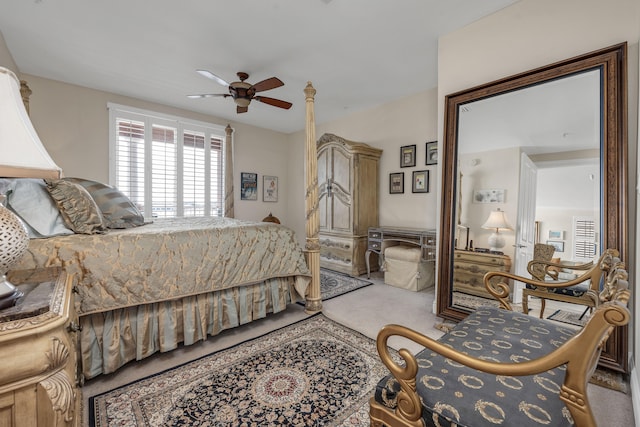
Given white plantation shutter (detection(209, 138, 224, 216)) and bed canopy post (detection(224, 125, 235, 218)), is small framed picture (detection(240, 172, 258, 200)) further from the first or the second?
bed canopy post (detection(224, 125, 235, 218))

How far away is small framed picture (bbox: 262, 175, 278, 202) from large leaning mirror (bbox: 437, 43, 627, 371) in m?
4.02

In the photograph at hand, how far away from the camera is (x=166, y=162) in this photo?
4512mm

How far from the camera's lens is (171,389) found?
1666 millimetres

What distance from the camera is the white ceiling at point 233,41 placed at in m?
2.31

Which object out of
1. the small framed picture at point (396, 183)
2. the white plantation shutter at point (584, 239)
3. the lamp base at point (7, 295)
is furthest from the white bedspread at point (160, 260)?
the small framed picture at point (396, 183)

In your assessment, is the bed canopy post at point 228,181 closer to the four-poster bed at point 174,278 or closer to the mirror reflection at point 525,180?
the four-poster bed at point 174,278

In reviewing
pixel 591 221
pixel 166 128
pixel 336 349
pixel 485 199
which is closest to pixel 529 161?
pixel 485 199

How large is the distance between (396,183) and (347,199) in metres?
0.82

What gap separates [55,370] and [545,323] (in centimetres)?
191

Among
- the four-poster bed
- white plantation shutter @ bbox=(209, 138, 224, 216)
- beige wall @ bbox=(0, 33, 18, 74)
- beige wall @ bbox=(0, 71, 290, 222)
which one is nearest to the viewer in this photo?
the four-poster bed

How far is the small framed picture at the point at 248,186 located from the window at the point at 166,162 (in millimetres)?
410

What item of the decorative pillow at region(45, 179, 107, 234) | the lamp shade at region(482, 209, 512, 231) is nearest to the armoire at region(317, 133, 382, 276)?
the lamp shade at region(482, 209, 512, 231)

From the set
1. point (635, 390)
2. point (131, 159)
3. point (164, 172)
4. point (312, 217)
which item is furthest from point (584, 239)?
point (131, 159)

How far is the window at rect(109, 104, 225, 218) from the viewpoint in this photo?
162 inches
